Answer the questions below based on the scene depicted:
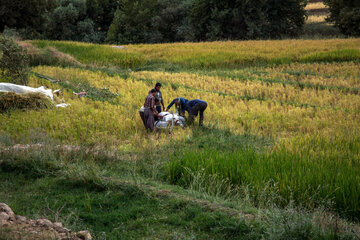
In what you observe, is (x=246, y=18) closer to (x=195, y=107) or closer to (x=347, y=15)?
(x=347, y=15)

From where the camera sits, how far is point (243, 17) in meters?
44.7

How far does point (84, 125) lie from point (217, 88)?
28.6 ft

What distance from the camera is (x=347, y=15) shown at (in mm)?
40438

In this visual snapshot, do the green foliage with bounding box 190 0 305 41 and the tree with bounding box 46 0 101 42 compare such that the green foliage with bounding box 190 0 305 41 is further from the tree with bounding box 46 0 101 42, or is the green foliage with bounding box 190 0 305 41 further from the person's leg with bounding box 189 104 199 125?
the person's leg with bounding box 189 104 199 125

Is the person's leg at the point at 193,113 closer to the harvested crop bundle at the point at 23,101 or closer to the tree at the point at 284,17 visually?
the harvested crop bundle at the point at 23,101

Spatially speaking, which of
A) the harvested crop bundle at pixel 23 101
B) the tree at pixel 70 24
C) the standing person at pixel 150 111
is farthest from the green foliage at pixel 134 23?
the standing person at pixel 150 111

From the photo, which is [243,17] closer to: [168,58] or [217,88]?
[168,58]

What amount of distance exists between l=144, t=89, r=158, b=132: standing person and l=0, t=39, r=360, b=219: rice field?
14.7 inches

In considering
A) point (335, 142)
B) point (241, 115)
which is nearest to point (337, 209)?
point (335, 142)

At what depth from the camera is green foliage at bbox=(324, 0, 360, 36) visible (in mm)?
40250

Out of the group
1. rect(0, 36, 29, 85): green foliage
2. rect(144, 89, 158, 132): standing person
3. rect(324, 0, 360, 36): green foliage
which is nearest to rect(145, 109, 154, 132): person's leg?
rect(144, 89, 158, 132): standing person

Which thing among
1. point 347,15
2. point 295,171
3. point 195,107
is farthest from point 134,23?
point 295,171

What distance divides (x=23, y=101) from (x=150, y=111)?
520cm

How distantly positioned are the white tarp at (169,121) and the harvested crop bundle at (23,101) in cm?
458
